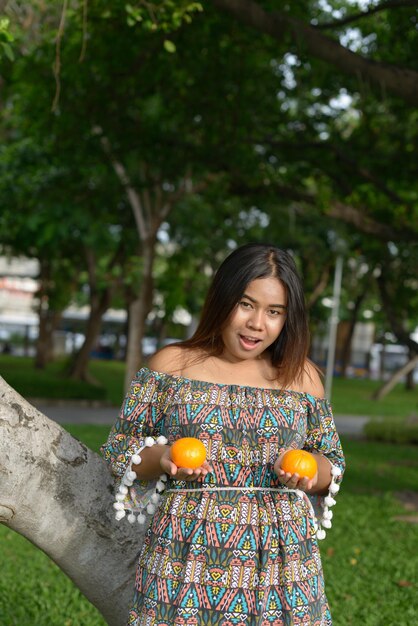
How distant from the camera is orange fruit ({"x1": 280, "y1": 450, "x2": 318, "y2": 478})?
2.56 m

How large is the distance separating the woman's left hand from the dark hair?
37cm

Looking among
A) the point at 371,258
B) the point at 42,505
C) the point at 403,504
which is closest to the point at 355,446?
the point at 371,258

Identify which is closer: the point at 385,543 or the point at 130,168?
the point at 385,543

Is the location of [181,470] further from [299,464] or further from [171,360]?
[171,360]

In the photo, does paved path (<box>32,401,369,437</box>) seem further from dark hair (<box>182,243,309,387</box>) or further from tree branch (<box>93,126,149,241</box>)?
dark hair (<box>182,243,309,387</box>)

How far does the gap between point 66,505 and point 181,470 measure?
728 millimetres

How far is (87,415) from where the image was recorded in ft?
60.8

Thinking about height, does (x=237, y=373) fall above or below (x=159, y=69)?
below

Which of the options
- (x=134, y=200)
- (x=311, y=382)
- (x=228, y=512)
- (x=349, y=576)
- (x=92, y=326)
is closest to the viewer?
(x=228, y=512)

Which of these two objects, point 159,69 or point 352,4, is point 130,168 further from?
point 352,4

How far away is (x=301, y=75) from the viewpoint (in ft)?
38.3

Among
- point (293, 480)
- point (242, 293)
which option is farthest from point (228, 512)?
point (242, 293)

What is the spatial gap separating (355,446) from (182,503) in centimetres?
1342

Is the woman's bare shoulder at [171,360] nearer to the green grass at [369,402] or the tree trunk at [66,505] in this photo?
the tree trunk at [66,505]
